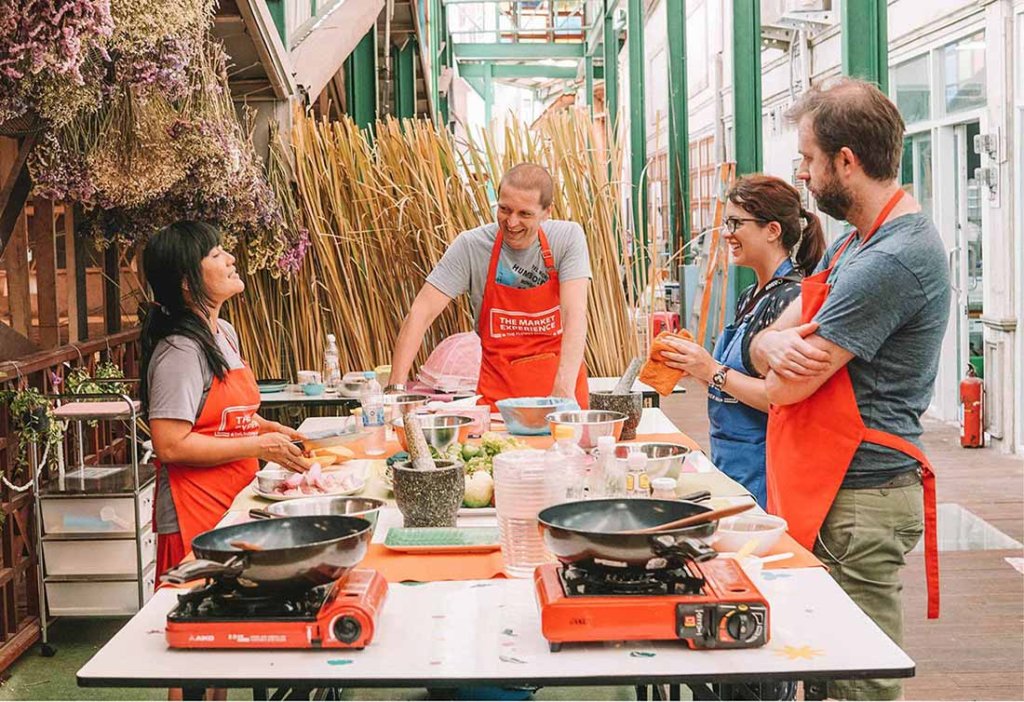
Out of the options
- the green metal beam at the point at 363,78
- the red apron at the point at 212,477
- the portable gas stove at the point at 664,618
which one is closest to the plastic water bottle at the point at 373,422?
the red apron at the point at 212,477

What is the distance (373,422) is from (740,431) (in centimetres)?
103

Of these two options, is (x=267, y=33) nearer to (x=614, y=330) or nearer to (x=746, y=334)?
(x=614, y=330)

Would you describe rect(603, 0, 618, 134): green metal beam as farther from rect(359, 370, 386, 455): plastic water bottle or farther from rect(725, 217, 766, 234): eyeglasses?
rect(359, 370, 386, 455): plastic water bottle

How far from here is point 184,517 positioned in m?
3.02

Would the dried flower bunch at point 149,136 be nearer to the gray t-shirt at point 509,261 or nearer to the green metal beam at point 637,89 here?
the gray t-shirt at point 509,261

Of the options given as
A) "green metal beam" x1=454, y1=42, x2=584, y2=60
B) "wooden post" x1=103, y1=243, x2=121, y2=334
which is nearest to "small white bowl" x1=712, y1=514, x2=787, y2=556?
"wooden post" x1=103, y1=243, x2=121, y2=334

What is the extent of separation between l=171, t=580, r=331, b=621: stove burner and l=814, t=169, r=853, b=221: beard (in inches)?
54.1

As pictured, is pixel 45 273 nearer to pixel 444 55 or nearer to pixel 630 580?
pixel 630 580

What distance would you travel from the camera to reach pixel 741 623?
1.76 meters

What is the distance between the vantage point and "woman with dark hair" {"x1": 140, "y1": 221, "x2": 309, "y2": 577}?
295cm

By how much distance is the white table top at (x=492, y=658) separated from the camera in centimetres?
170

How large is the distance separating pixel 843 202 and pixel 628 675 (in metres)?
1.29

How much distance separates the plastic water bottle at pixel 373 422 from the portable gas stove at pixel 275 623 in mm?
1495

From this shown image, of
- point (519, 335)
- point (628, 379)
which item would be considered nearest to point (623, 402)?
point (628, 379)
